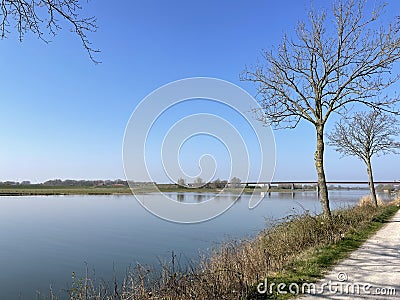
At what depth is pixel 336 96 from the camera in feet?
33.6

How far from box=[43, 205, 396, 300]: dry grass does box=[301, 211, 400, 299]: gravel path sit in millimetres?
922

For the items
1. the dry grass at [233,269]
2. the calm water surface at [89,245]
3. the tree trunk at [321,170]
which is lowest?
the calm water surface at [89,245]

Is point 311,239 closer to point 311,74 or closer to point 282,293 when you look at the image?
point 282,293

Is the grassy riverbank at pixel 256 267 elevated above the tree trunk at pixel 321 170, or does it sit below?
below

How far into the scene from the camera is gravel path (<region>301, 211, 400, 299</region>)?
420 centimetres

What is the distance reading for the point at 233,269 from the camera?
214 inches

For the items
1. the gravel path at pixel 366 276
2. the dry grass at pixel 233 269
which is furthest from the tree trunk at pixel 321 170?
the gravel path at pixel 366 276

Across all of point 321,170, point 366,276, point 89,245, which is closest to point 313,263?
point 366,276

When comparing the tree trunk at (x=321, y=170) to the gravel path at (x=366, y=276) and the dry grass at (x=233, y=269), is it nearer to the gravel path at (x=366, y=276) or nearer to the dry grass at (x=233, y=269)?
the dry grass at (x=233, y=269)

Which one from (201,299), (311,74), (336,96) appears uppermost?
(311,74)

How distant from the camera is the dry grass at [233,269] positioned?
4727mm

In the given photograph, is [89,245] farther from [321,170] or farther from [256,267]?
[321,170]

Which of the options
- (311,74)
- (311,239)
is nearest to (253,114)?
(311,74)

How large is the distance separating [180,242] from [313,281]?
873 centimetres
